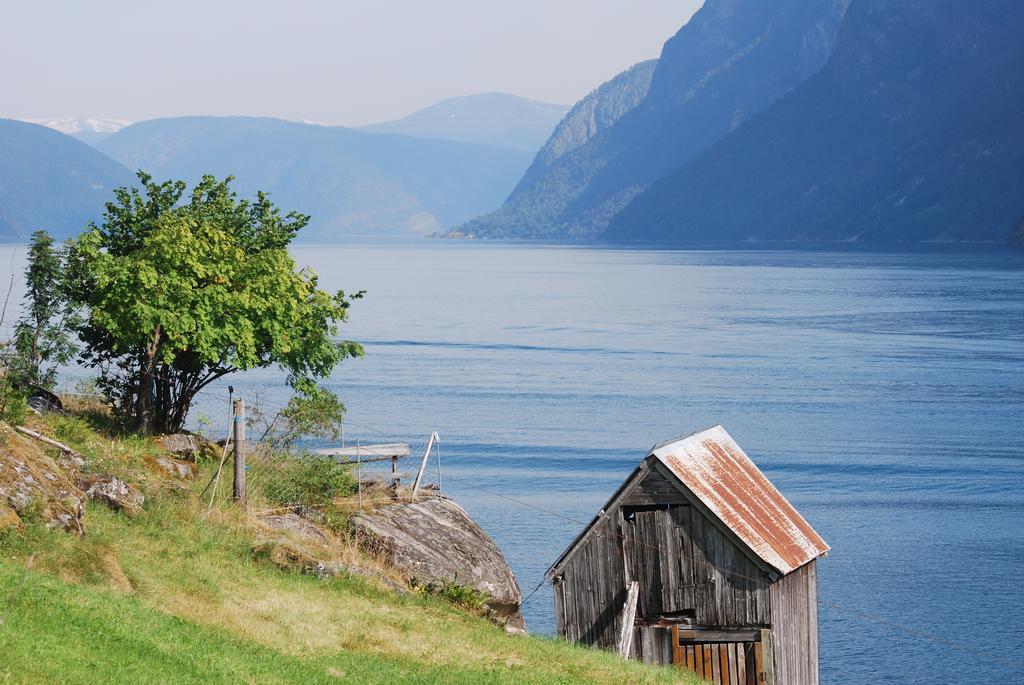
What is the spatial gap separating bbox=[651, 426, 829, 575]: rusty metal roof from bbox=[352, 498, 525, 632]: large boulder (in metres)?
4.94

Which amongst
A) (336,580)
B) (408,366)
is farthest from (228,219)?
(408,366)

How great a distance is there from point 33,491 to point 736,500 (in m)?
15.7

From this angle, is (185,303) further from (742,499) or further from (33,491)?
(742,499)

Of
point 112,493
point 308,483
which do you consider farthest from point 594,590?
point 112,493

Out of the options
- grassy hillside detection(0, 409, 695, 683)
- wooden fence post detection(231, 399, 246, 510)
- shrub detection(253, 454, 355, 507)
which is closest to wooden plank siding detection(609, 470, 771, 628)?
grassy hillside detection(0, 409, 695, 683)

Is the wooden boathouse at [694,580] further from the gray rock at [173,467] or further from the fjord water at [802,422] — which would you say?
the gray rock at [173,467]

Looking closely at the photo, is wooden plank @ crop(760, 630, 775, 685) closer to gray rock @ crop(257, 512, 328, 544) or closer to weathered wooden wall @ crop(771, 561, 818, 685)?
weathered wooden wall @ crop(771, 561, 818, 685)

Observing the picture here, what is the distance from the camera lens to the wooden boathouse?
2853 centimetres

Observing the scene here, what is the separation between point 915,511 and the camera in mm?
54125

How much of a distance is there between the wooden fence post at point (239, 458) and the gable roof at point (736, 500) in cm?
751

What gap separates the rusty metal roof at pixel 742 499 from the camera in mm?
28547

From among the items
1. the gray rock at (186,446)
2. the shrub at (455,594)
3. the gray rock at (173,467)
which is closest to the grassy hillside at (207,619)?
the shrub at (455,594)

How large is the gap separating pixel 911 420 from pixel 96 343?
52637mm

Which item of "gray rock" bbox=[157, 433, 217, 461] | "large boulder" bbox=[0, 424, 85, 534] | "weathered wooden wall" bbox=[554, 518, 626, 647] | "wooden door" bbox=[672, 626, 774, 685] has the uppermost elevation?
"large boulder" bbox=[0, 424, 85, 534]
